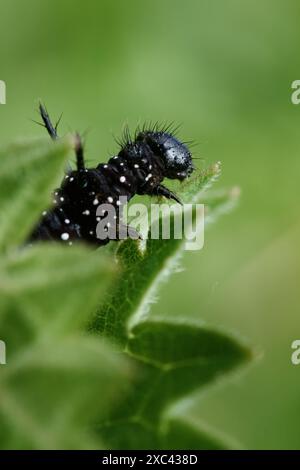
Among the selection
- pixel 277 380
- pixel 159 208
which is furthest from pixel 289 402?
pixel 159 208

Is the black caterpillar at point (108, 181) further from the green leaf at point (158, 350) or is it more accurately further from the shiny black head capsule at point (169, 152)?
the green leaf at point (158, 350)

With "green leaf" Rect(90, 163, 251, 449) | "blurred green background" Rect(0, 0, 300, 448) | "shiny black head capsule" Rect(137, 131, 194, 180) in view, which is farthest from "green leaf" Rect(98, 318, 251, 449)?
"blurred green background" Rect(0, 0, 300, 448)

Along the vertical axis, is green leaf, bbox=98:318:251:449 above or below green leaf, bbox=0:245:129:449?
above

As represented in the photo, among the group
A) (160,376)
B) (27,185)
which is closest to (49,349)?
(27,185)

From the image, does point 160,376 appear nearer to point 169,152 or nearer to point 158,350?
point 158,350

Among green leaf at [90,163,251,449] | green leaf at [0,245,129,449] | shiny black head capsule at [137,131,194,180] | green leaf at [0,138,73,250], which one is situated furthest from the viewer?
shiny black head capsule at [137,131,194,180]

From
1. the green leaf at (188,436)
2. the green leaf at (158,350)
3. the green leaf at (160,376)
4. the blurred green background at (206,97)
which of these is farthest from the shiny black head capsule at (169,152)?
the blurred green background at (206,97)

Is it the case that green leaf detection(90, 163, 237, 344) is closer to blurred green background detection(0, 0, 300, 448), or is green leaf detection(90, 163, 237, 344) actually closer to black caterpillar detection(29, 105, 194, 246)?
→ black caterpillar detection(29, 105, 194, 246)
